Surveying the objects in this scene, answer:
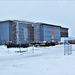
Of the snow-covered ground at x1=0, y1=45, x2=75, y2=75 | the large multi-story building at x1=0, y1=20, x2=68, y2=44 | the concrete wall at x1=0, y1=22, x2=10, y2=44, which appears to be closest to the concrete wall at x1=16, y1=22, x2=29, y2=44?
the large multi-story building at x1=0, y1=20, x2=68, y2=44

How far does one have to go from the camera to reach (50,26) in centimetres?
9581

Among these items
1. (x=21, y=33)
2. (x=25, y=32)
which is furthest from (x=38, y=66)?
(x=25, y=32)

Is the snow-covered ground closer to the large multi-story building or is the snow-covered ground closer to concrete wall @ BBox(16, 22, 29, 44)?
concrete wall @ BBox(16, 22, 29, 44)

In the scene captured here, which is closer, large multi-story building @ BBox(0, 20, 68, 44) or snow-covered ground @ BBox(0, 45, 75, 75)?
snow-covered ground @ BBox(0, 45, 75, 75)

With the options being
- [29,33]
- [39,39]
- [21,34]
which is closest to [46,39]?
[39,39]

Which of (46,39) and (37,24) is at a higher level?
(37,24)

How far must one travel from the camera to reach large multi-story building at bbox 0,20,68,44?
76812 millimetres

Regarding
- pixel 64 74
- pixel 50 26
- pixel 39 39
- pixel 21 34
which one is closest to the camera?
pixel 64 74

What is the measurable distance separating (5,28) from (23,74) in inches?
3012

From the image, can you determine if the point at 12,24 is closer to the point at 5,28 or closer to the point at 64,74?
the point at 5,28

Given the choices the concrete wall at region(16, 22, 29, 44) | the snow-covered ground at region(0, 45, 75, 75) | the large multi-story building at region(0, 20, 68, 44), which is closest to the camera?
the snow-covered ground at region(0, 45, 75, 75)

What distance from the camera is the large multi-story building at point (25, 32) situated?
252 ft

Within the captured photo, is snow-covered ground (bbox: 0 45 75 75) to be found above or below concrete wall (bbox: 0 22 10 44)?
below

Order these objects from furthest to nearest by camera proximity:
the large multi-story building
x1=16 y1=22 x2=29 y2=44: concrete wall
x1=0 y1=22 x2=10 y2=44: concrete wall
→ x1=0 y1=22 x2=10 y2=44: concrete wall → the large multi-story building → x1=16 y1=22 x2=29 y2=44: concrete wall
